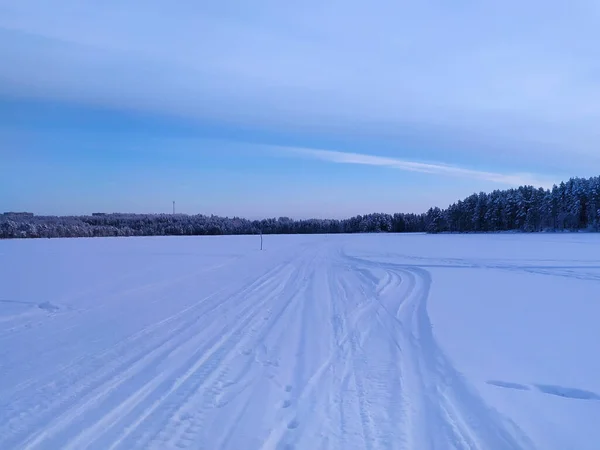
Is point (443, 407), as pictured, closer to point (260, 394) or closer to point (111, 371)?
point (260, 394)

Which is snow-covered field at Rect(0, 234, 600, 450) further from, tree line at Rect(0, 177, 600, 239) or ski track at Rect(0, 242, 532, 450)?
tree line at Rect(0, 177, 600, 239)

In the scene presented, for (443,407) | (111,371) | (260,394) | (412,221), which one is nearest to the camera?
(443,407)

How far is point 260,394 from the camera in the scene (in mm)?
4332

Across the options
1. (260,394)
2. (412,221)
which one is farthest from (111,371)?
(412,221)

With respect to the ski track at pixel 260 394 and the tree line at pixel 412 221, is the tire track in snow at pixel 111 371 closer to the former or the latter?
the ski track at pixel 260 394

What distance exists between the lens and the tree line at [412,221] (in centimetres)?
6688

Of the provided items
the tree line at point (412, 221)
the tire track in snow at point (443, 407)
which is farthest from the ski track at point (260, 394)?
the tree line at point (412, 221)

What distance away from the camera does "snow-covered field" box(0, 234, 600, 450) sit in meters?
3.49

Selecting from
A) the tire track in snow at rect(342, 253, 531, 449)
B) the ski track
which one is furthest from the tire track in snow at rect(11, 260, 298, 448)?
the tire track in snow at rect(342, 253, 531, 449)

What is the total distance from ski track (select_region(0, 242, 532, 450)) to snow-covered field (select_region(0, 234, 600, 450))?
0.02m

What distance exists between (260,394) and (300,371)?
32.4 inches

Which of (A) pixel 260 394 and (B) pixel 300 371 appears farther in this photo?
(B) pixel 300 371

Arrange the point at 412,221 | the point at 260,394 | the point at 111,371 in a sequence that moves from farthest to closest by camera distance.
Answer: the point at 412,221
the point at 111,371
the point at 260,394

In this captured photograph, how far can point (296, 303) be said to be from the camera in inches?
376
